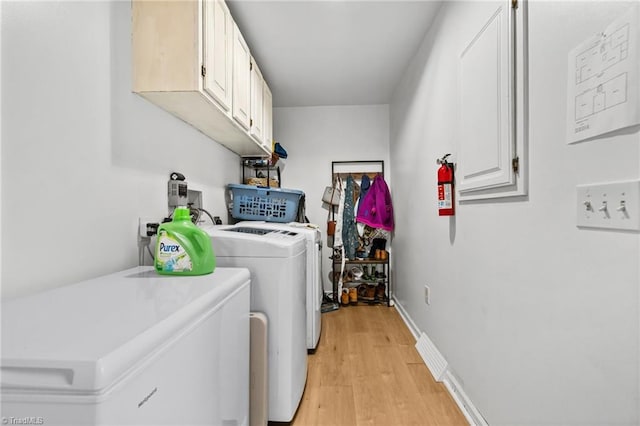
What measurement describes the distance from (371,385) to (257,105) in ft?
7.13

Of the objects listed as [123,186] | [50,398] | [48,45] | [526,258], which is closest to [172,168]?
[123,186]

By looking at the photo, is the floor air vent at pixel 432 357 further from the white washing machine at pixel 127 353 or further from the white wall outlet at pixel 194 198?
the white wall outlet at pixel 194 198

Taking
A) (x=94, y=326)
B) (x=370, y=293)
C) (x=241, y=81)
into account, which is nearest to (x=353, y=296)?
(x=370, y=293)

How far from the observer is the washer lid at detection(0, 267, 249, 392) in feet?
1.48

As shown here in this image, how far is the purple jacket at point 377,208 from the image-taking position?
348cm

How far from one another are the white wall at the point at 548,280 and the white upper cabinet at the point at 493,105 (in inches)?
2.3

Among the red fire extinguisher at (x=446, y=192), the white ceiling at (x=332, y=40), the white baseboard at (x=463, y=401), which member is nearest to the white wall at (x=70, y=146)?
the white ceiling at (x=332, y=40)

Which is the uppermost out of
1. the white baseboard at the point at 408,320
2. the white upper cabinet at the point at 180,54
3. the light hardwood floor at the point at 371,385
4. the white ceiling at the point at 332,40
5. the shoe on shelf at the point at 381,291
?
the white ceiling at the point at 332,40

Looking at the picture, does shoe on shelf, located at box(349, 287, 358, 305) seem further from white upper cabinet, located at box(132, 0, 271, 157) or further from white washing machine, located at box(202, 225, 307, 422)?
white upper cabinet, located at box(132, 0, 271, 157)

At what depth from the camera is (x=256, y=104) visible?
2.49m

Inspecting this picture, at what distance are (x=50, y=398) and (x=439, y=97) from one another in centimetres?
224

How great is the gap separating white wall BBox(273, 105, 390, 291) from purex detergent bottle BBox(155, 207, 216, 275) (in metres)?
2.71

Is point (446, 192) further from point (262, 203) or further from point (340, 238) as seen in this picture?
point (340, 238)

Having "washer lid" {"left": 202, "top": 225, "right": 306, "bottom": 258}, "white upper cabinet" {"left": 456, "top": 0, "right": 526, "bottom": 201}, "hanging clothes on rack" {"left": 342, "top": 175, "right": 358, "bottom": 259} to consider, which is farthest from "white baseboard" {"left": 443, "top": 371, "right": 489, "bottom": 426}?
"hanging clothes on rack" {"left": 342, "top": 175, "right": 358, "bottom": 259}
